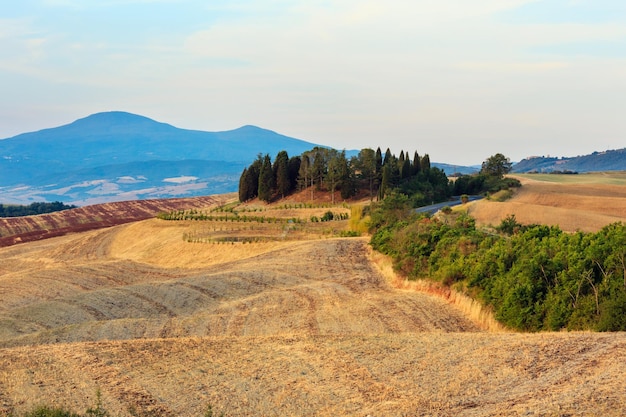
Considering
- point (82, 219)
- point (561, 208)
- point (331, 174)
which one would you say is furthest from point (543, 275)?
point (82, 219)

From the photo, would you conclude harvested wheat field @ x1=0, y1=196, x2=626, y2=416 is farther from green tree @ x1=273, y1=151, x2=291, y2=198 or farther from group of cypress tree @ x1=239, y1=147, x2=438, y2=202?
green tree @ x1=273, y1=151, x2=291, y2=198

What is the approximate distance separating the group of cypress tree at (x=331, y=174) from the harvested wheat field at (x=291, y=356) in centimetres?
4813

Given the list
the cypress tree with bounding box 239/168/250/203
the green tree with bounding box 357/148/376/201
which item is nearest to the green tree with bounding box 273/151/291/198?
the cypress tree with bounding box 239/168/250/203

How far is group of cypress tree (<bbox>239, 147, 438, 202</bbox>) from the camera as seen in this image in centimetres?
7894

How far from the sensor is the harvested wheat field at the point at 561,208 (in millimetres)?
46656

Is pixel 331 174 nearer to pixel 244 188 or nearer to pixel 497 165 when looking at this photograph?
pixel 244 188

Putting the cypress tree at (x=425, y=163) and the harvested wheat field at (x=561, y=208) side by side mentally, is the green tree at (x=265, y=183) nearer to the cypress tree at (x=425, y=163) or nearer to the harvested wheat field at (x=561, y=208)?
the cypress tree at (x=425, y=163)

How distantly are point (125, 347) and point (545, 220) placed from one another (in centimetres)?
3881

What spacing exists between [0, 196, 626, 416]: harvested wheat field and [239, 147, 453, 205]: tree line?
48.2m

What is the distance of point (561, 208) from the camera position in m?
57.6

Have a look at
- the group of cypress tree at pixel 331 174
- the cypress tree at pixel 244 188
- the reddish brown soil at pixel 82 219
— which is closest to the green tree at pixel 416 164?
the group of cypress tree at pixel 331 174

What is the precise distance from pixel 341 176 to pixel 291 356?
64022 mm

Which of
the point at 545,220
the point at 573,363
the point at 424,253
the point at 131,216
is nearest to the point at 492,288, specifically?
the point at 424,253

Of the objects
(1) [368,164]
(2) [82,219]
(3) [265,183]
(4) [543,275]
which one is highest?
(1) [368,164]
